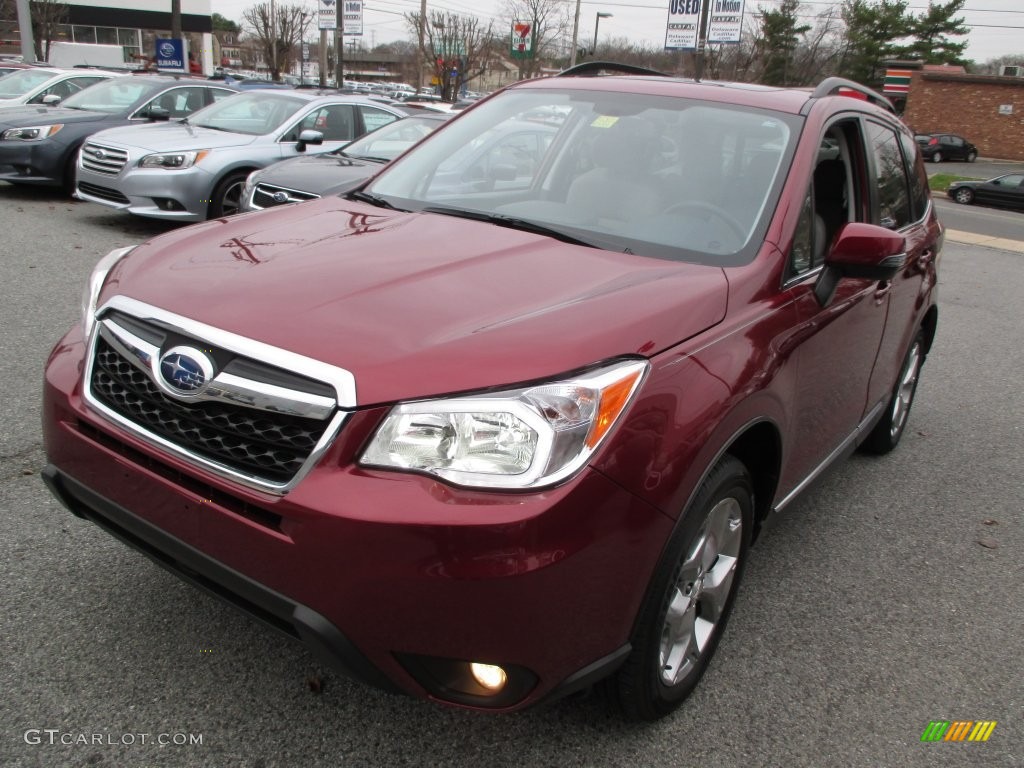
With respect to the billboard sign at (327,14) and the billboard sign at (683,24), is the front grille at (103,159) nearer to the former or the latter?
the billboard sign at (683,24)

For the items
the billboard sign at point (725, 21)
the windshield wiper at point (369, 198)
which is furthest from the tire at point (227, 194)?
the billboard sign at point (725, 21)

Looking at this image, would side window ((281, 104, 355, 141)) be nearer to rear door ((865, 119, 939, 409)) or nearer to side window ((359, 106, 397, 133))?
side window ((359, 106, 397, 133))

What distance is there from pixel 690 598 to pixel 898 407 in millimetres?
2861

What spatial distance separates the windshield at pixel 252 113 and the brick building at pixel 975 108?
49.6m

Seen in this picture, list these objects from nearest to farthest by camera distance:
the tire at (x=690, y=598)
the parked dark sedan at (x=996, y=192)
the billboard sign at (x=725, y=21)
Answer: the tire at (x=690, y=598)
the billboard sign at (x=725, y=21)
the parked dark sedan at (x=996, y=192)

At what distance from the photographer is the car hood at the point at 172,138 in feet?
29.9

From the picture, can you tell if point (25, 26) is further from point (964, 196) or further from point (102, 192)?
point (964, 196)

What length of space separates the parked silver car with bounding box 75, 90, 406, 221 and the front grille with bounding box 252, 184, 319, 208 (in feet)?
1.55

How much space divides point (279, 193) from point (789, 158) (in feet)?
18.8

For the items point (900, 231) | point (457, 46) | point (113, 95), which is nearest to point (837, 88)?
point (900, 231)

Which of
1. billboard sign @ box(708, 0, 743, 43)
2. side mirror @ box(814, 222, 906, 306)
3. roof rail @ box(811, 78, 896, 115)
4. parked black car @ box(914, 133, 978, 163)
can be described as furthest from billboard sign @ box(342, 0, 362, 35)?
parked black car @ box(914, 133, 978, 163)

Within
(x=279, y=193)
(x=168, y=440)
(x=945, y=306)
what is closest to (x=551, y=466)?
(x=168, y=440)

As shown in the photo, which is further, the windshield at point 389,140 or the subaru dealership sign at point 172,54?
the subaru dealership sign at point 172,54

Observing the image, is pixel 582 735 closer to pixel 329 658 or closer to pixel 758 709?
pixel 758 709
